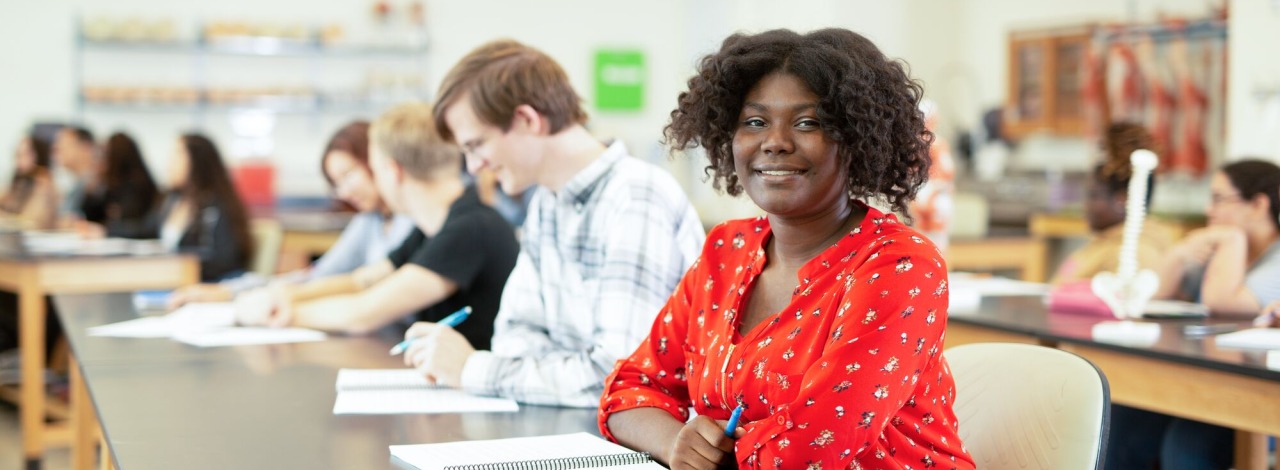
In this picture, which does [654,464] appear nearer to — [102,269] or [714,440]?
[714,440]

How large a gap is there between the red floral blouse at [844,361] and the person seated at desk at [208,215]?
12.9 ft

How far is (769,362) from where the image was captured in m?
1.33

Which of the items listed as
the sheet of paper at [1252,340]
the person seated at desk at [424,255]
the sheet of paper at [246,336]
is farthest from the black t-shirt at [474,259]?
the sheet of paper at [1252,340]

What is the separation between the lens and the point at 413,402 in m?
1.85

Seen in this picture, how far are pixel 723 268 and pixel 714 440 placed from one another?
0.26m

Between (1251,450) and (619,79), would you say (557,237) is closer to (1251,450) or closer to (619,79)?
(1251,450)

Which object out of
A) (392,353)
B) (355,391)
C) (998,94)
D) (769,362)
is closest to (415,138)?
(392,353)

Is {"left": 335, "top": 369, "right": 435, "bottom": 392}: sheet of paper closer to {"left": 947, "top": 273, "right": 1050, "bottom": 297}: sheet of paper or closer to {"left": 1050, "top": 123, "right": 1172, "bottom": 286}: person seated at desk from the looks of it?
{"left": 947, "top": 273, "right": 1050, "bottom": 297}: sheet of paper

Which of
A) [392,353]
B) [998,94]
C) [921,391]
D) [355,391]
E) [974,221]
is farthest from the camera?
[998,94]

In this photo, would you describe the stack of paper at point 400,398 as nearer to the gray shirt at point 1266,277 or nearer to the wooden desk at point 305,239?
the gray shirt at point 1266,277

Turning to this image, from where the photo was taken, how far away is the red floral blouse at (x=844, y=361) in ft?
3.99

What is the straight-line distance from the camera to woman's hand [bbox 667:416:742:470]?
4.36 ft

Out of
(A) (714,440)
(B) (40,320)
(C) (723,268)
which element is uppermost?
(C) (723,268)

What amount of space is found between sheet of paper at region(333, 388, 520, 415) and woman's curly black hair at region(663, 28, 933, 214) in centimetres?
60
